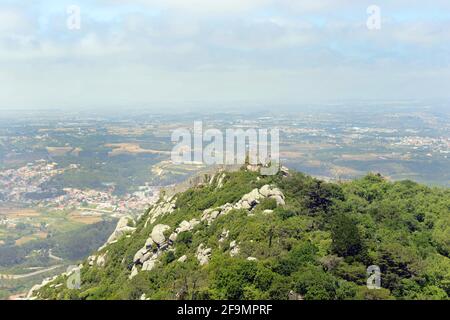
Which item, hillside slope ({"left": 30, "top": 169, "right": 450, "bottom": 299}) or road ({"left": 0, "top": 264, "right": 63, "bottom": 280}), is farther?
road ({"left": 0, "top": 264, "right": 63, "bottom": 280})

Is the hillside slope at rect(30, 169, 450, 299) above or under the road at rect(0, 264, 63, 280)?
above

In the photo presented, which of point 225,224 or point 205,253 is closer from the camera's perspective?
point 205,253

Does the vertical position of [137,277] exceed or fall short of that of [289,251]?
it falls short

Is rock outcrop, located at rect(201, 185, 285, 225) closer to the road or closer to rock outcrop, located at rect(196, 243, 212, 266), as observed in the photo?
rock outcrop, located at rect(196, 243, 212, 266)

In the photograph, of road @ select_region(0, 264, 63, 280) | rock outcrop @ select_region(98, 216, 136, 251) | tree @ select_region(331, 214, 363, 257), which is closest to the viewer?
tree @ select_region(331, 214, 363, 257)

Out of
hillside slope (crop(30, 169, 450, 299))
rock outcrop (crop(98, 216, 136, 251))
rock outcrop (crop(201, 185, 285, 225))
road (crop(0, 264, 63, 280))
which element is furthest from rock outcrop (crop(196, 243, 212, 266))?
Answer: road (crop(0, 264, 63, 280))

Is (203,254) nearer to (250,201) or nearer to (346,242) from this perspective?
(250,201)

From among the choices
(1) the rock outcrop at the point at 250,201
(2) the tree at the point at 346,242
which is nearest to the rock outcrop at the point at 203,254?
(1) the rock outcrop at the point at 250,201
